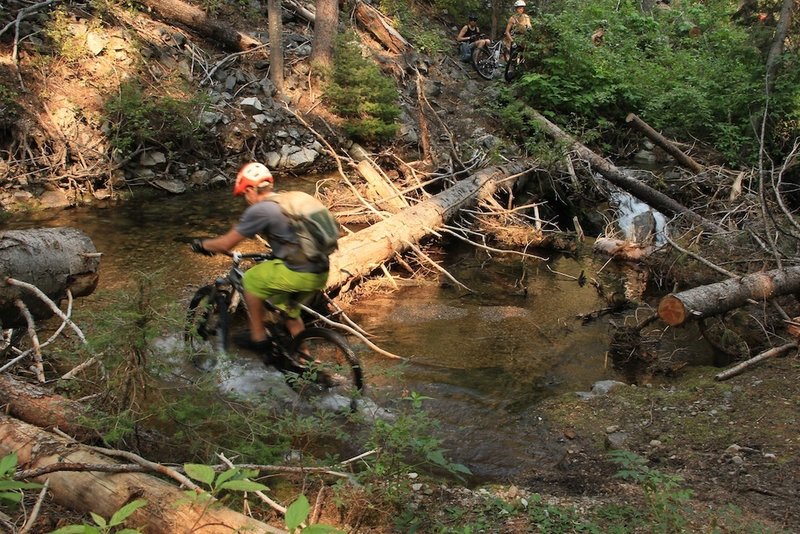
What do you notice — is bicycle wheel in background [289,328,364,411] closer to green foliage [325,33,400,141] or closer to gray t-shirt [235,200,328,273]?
gray t-shirt [235,200,328,273]

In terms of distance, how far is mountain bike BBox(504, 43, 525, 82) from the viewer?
17.2 m

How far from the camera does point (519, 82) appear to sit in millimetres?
16703

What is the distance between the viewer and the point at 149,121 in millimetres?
11031

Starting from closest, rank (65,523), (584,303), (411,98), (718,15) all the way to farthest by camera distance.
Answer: (65,523) → (584,303) → (411,98) → (718,15)

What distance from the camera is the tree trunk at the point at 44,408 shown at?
3.72m

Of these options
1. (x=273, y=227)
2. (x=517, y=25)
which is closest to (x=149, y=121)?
(x=273, y=227)

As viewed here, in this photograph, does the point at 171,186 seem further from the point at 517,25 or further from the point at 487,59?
the point at 487,59

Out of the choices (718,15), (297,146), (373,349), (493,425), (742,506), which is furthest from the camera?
(718,15)

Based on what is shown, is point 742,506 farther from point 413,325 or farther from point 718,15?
point 718,15

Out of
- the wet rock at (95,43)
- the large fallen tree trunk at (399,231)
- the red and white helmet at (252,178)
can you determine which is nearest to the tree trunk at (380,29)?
the wet rock at (95,43)

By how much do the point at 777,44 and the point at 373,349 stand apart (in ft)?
41.7

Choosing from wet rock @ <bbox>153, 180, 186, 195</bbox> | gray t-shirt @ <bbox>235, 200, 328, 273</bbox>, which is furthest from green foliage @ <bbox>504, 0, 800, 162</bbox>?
gray t-shirt @ <bbox>235, 200, 328, 273</bbox>

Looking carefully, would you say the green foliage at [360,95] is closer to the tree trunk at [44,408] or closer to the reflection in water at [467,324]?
the reflection in water at [467,324]

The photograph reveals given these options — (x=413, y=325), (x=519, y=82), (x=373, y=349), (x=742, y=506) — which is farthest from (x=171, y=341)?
(x=519, y=82)
